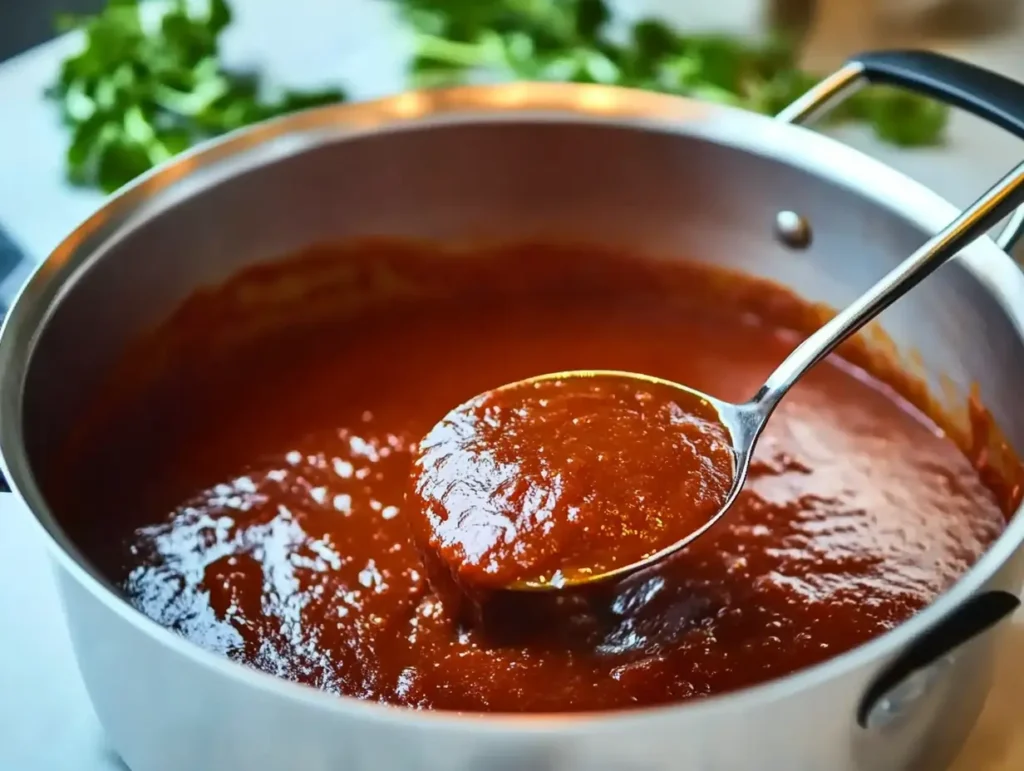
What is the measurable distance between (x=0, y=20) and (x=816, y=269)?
1.21 meters

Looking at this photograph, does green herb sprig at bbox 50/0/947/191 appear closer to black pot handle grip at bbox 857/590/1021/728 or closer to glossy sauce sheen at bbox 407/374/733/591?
glossy sauce sheen at bbox 407/374/733/591

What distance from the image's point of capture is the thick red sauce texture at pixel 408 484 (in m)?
0.75

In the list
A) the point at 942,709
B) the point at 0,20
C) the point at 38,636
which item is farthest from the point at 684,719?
the point at 0,20

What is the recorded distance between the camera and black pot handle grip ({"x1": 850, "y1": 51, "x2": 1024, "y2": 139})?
2.64ft

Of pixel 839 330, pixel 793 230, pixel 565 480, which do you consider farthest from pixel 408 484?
pixel 793 230

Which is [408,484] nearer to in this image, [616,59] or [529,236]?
[529,236]

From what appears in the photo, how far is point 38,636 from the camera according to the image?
0.77 metres

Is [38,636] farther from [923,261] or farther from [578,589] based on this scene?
[923,261]

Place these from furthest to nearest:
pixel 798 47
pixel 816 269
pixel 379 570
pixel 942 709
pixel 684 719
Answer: pixel 798 47 < pixel 816 269 < pixel 379 570 < pixel 942 709 < pixel 684 719

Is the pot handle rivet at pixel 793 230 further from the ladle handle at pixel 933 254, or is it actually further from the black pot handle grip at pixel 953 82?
the ladle handle at pixel 933 254

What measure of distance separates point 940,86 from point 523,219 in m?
0.39

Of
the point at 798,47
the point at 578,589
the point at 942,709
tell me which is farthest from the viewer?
the point at 798,47

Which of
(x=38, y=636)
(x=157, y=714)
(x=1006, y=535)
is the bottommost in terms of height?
(x=38, y=636)

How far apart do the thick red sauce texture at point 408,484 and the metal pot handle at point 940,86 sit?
0.19 metres
